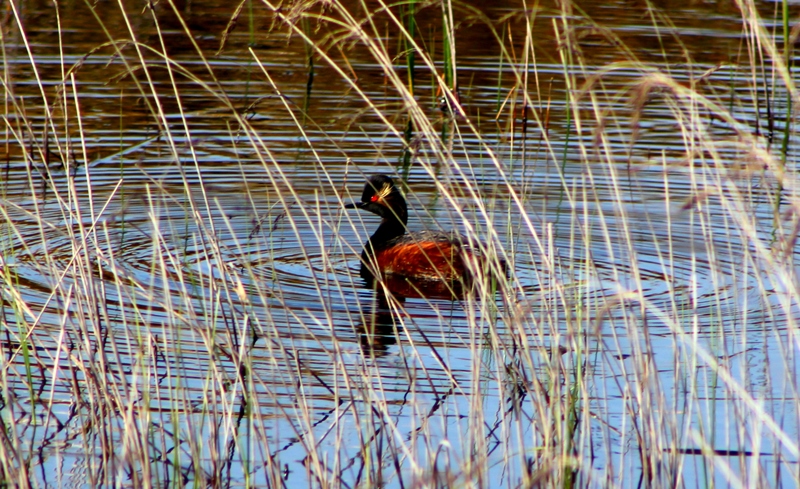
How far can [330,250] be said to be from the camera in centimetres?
791

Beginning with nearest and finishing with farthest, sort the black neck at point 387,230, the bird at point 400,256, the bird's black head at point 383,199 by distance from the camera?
the bird at point 400,256
the bird's black head at point 383,199
the black neck at point 387,230

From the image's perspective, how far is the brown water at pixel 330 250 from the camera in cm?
390

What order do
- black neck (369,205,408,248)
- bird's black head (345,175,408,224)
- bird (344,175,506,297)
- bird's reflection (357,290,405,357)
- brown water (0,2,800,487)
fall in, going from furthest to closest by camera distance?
black neck (369,205,408,248), bird's black head (345,175,408,224), bird (344,175,506,297), bird's reflection (357,290,405,357), brown water (0,2,800,487)

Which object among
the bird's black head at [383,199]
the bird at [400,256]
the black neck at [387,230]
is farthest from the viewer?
the black neck at [387,230]

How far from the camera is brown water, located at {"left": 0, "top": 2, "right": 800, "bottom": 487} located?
390 centimetres

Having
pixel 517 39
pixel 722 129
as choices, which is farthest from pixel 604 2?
pixel 722 129

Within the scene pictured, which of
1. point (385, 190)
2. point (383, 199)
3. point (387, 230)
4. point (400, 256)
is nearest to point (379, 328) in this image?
point (400, 256)

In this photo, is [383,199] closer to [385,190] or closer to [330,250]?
[385,190]

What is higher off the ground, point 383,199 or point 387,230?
point 383,199

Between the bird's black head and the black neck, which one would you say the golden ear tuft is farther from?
the black neck

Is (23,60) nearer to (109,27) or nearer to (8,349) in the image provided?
(109,27)

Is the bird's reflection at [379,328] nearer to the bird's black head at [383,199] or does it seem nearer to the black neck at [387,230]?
the bird's black head at [383,199]

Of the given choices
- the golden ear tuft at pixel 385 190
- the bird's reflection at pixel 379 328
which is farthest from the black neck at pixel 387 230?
the bird's reflection at pixel 379 328

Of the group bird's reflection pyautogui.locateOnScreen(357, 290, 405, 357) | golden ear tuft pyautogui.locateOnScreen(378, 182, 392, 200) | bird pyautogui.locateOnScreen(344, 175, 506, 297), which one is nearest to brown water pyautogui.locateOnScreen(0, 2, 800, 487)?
bird's reflection pyautogui.locateOnScreen(357, 290, 405, 357)
